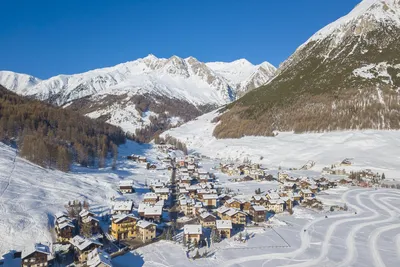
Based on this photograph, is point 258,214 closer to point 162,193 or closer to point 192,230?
point 192,230

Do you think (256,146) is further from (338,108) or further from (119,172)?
(119,172)

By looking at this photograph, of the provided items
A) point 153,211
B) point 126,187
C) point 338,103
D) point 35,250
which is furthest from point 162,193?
point 338,103

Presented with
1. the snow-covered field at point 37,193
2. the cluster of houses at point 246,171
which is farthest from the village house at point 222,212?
the cluster of houses at point 246,171

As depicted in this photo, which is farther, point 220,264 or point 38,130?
point 38,130

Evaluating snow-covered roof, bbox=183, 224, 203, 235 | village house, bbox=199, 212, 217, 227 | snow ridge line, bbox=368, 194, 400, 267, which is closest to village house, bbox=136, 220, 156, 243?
snow-covered roof, bbox=183, 224, 203, 235

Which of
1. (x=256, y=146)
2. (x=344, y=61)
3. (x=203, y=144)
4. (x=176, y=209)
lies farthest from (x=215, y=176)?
(x=344, y=61)

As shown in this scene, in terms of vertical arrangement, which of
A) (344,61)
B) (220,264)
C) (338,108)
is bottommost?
(220,264)
